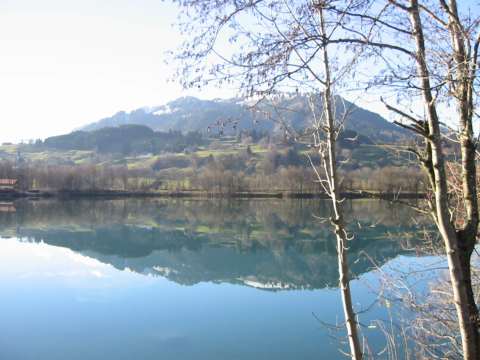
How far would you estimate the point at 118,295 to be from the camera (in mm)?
19828

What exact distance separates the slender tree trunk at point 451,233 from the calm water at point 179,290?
311cm

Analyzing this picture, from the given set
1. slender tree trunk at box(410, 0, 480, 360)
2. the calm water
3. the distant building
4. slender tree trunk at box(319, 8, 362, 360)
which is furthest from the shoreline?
slender tree trunk at box(410, 0, 480, 360)

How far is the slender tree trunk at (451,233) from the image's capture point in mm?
3762

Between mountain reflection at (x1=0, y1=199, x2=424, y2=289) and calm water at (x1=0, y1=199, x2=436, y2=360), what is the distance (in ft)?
0.38

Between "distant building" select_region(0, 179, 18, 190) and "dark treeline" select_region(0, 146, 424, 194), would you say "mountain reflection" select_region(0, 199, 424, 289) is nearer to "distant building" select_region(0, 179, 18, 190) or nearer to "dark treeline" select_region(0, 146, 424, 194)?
"dark treeline" select_region(0, 146, 424, 194)

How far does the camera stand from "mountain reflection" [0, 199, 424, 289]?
82.0 ft

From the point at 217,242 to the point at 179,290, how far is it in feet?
50.5

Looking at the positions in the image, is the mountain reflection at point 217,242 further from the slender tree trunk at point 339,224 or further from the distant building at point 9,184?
the distant building at point 9,184

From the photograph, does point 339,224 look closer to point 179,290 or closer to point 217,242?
point 179,290

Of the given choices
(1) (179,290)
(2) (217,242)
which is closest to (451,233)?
(1) (179,290)

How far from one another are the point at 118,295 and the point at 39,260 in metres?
10.8

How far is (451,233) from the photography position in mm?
3842

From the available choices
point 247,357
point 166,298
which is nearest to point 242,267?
point 166,298

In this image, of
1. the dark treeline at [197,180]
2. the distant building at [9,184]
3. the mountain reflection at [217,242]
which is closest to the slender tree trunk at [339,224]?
the mountain reflection at [217,242]
